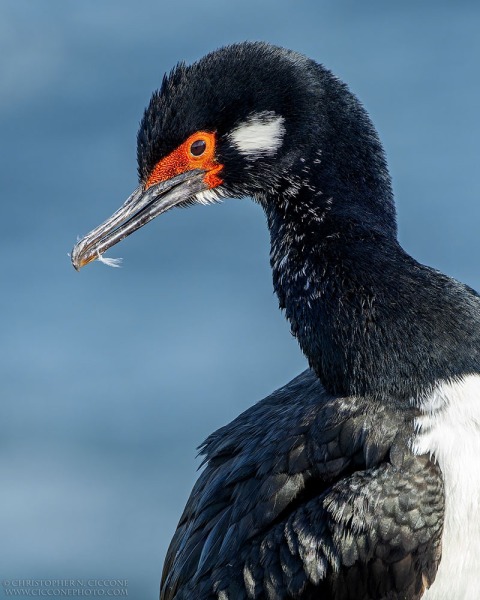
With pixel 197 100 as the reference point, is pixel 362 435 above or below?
below

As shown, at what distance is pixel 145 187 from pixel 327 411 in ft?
4.07

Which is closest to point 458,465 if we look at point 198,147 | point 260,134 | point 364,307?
point 364,307

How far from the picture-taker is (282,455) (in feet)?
13.9

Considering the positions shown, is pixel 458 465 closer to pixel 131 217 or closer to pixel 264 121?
pixel 264 121

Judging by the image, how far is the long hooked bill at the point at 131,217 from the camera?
15.6ft

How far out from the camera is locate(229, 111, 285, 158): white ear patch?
442 cm

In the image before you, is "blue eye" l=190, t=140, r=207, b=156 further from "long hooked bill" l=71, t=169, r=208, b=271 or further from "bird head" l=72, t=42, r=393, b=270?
"long hooked bill" l=71, t=169, r=208, b=271

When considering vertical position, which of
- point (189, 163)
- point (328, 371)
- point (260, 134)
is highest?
point (189, 163)

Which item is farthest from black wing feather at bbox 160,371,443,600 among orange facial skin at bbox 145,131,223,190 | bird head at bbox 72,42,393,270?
orange facial skin at bbox 145,131,223,190

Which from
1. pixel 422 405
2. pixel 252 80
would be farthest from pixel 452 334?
pixel 252 80

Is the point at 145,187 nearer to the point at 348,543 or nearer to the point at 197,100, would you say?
the point at 197,100

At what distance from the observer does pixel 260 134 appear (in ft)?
14.6

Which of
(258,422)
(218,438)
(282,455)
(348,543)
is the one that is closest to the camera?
(348,543)

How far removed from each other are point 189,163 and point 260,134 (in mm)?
340
